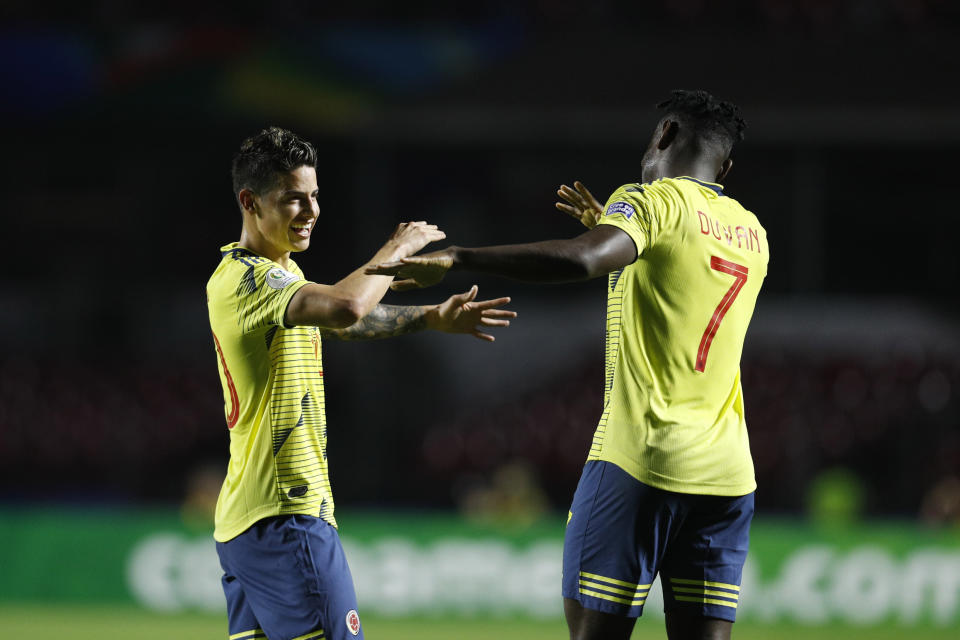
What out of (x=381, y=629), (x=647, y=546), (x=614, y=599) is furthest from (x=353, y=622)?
(x=381, y=629)

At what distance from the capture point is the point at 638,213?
342 cm

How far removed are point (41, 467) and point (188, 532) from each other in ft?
23.1

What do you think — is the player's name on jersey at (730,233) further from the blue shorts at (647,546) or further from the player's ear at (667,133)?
the blue shorts at (647,546)

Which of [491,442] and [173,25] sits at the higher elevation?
[173,25]

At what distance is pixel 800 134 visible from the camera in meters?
16.9

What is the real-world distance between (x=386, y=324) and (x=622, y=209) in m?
1.29

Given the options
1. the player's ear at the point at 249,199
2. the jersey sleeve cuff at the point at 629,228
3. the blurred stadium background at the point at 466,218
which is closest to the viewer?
the jersey sleeve cuff at the point at 629,228

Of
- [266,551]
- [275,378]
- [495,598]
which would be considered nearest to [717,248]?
[275,378]

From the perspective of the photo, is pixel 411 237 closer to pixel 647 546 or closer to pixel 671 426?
pixel 671 426

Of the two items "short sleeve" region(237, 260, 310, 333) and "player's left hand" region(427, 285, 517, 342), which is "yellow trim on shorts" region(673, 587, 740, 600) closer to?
"player's left hand" region(427, 285, 517, 342)

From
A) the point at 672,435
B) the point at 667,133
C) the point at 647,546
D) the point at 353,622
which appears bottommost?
the point at 353,622

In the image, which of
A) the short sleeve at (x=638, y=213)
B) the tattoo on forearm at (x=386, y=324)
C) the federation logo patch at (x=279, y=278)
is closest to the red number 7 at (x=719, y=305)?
the short sleeve at (x=638, y=213)

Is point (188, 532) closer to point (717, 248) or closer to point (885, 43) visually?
point (717, 248)

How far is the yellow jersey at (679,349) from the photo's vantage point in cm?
355
